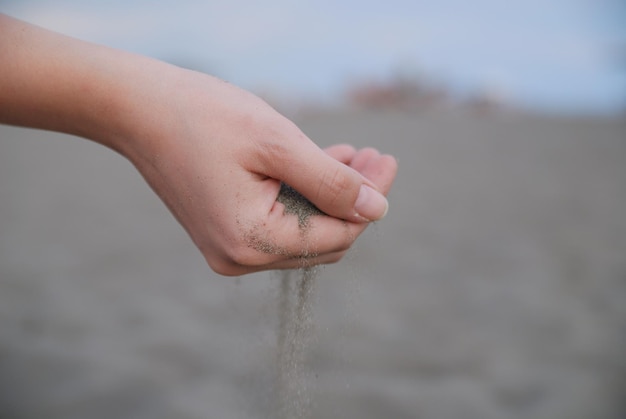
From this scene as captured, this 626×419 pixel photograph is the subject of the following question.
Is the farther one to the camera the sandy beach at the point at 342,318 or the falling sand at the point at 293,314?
the sandy beach at the point at 342,318

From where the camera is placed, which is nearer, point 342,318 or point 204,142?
point 204,142

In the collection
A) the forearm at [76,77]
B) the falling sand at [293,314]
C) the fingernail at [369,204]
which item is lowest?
the falling sand at [293,314]

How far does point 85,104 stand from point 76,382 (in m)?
1.40

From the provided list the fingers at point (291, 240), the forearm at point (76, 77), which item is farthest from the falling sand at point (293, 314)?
the forearm at point (76, 77)

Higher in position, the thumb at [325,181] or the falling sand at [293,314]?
the thumb at [325,181]

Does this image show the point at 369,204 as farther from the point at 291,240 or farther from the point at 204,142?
the point at 204,142

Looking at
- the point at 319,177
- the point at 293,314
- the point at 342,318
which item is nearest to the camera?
the point at 319,177

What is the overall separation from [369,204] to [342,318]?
1852mm

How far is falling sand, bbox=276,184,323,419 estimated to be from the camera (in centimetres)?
150

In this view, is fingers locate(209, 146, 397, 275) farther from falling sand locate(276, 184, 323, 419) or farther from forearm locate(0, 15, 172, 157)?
forearm locate(0, 15, 172, 157)

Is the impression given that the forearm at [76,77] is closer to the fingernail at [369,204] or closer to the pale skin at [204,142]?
the pale skin at [204,142]

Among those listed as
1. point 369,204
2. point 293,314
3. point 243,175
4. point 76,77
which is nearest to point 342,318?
point 293,314

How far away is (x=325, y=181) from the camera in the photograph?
1415 mm

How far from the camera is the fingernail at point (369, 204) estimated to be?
58.4 inches
